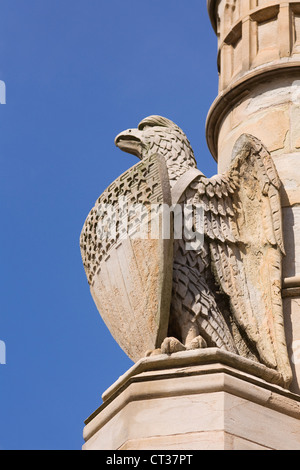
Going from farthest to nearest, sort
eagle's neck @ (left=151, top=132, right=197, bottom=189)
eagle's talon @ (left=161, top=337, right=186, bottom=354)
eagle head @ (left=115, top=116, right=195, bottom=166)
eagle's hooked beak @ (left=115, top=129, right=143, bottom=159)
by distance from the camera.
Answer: eagle's hooked beak @ (left=115, top=129, right=143, bottom=159) → eagle head @ (left=115, top=116, right=195, bottom=166) → eagle's neck @ (left=151, top=132, right=197, bottom=189) → eagle's talon @ (left=161, top=337, right=186, bottom=354)

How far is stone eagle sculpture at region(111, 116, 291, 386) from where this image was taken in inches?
300

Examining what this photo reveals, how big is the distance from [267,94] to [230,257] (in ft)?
5.14

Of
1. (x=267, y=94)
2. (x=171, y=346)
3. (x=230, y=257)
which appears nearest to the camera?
(x=171, y=346)

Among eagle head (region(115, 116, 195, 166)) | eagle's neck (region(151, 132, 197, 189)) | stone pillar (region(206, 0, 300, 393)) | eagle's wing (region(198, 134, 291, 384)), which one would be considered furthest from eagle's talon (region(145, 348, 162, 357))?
eagle head (region(115, 116, 195, 166))

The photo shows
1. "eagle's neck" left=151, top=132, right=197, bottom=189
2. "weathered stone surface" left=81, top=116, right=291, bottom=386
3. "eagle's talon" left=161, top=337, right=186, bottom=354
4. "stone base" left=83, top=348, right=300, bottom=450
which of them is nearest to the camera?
"stone base" left=83, top=348, right=300, bottom=450

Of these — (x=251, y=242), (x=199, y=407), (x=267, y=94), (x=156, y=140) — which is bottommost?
(x=199, y=407)

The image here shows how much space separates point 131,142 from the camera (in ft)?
28.6

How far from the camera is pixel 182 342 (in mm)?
7602

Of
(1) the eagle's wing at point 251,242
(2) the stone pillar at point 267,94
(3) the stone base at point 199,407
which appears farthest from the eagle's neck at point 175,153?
(3) the stone base at point 199,407

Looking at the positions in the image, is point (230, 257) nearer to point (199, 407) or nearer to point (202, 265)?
point (202, 265)

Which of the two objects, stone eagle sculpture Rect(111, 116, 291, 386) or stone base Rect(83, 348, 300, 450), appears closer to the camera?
stone base Rect(83, 348, 300, 450)

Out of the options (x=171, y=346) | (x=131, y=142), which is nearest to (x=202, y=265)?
(x=171, y=346)

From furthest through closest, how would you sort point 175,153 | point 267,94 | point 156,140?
1. point 267,94
2. point 156,140
3. point 175,153

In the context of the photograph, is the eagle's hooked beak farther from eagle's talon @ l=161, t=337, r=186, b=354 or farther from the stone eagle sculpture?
eagle's talon @ l=161, t=337, r=186, b=354
